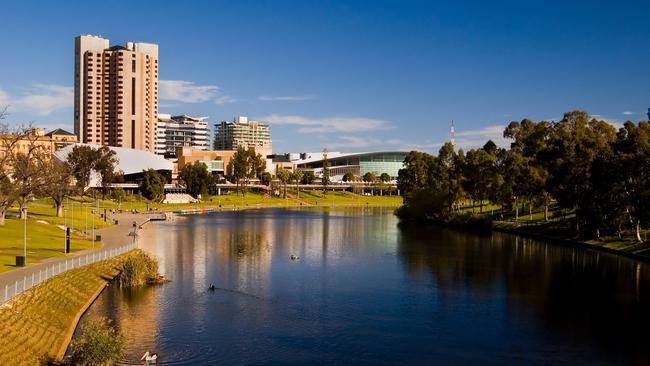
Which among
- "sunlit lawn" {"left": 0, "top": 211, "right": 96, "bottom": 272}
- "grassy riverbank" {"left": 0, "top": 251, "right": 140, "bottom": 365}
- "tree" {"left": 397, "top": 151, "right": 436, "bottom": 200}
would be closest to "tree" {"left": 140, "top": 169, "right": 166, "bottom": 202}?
"tree" {"left": 397, "top": 151, "right": 436, "bottom": 200}

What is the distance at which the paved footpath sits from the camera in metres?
43.2

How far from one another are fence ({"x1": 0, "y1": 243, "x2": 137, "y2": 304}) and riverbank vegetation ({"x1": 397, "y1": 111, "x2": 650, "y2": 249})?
188 ft

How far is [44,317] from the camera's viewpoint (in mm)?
36719

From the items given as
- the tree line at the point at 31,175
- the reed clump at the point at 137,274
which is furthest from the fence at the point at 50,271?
the tree line at the point at 31,175

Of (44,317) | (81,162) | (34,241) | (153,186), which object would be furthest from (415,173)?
(44,317)

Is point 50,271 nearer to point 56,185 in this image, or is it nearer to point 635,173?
point 56,185

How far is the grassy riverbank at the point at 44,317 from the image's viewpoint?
3052 cm

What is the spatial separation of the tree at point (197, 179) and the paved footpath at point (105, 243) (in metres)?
53.7

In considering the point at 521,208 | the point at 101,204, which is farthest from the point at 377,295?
the point at 101,204

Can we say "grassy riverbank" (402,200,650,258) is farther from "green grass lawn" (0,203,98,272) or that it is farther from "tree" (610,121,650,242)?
"green grass lawn" (0,203,98,272)

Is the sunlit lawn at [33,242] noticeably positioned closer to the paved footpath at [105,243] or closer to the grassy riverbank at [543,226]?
the paved footpath at [105,243]

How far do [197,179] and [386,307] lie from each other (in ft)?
495

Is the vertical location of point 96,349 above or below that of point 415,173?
below

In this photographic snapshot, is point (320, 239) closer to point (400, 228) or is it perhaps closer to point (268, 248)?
point (268, 248)
